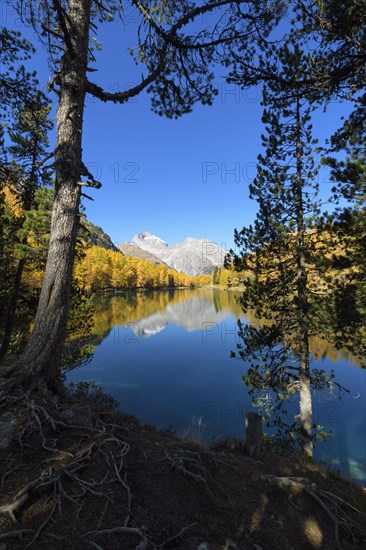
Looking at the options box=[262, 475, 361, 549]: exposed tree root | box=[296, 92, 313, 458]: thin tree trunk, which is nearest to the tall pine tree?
box=[296, 92, 313, 458]: thin tree trunk

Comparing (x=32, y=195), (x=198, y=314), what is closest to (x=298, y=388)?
(x=32, y=195)

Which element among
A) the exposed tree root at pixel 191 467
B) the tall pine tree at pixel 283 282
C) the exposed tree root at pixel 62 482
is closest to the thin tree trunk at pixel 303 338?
the tall pine tree at pixel 283 282

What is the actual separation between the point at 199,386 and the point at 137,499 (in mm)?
18905

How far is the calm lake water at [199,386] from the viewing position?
46.5 ft

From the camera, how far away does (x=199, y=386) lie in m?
20.5

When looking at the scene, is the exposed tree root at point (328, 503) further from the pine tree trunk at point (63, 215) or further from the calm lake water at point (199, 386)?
the calm lake water at point (199, 386)

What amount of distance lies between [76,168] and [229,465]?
542 centimetres

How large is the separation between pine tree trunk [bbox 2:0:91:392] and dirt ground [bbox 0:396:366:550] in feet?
2.72

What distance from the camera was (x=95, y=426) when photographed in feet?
13.0

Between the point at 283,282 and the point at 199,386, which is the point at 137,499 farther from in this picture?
the point at 199,386

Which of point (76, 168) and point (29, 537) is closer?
point (29, 537)

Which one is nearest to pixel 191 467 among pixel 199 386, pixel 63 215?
pixel 63 215

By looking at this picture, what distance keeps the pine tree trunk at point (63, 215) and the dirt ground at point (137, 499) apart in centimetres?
83

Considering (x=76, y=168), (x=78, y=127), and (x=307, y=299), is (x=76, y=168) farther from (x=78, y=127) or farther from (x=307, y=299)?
(x=307, y=299)
